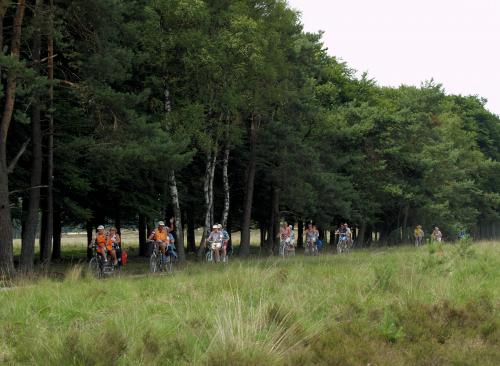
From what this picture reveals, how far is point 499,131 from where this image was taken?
87438mm

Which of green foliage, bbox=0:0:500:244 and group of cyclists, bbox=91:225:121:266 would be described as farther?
green foliage, bbox=0:0:500:244

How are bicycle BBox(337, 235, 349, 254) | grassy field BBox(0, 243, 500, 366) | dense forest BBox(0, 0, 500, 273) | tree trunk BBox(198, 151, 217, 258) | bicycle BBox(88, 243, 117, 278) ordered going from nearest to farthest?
grassy field BBox(0, 243, 500, 366), bicycle BBox(88, 243, 117, 278), dense forest BBox(0, 0, 500, 273), tree trunk BBox(198, 151, 217, 258), bicycle BBox(337, 235, 349, 254)

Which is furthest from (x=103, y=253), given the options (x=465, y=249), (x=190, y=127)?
(x=465, y=249)

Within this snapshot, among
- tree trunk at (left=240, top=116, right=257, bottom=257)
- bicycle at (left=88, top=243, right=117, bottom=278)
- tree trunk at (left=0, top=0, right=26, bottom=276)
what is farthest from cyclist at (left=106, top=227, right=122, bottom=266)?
tree trunk at (left=240, top=116, right=257, bottom=257)

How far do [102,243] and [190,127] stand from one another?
30.9 ft

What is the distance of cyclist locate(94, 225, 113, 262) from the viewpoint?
20.0 m

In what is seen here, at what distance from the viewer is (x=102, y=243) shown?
66.4ft

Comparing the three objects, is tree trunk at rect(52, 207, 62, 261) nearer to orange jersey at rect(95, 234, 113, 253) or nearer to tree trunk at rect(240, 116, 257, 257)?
tree trunk at rect(240, 116, 257, 257)

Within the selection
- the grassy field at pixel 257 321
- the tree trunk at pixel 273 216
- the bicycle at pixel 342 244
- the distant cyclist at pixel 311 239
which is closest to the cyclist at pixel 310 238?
the distant cyclist at pixel 311 239

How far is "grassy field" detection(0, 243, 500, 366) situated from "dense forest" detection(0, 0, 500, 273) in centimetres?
945

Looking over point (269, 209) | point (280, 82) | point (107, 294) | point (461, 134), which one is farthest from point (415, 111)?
point (107, 294)

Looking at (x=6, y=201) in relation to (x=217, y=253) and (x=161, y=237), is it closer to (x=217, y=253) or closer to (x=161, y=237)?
(x=161, y=237)

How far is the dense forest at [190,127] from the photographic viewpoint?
21.7m

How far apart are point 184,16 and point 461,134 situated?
50.0 m
